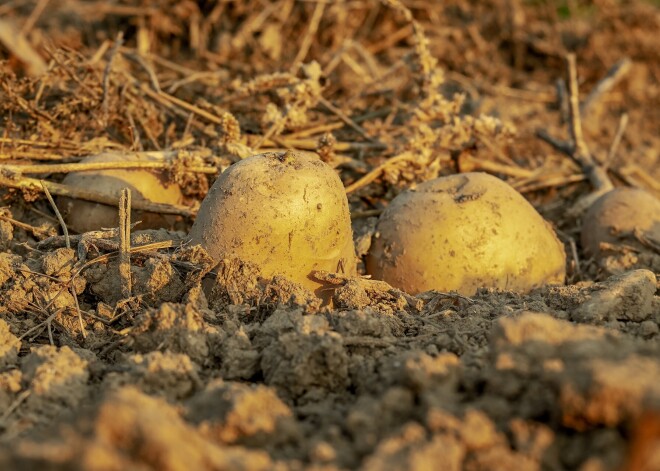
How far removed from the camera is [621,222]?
3.73 metres

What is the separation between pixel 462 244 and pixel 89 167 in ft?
5.20

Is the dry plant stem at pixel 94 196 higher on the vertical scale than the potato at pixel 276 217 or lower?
lower

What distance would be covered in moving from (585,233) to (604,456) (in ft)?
8.13

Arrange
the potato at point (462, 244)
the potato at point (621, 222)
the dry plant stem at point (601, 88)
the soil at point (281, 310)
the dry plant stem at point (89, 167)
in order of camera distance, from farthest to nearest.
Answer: the dry plant stem at point (601, 88) → the potato at point (621, 222) → the dry plant stem at point (89, 167) → the potato at point (462, 244) → the soil at point (281, 310)

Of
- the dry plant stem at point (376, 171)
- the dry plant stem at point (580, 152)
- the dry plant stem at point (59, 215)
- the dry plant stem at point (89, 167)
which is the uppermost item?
the dry plant stem at point (89, 167)

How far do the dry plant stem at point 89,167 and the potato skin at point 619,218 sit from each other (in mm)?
1804

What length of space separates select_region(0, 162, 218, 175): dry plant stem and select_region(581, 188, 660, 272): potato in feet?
5.92

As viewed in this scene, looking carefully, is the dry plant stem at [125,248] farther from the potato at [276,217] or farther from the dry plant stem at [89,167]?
the dry plant stem at [89,167]

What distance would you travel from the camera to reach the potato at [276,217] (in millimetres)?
2762

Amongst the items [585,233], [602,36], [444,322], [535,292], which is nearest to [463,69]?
[602,36]

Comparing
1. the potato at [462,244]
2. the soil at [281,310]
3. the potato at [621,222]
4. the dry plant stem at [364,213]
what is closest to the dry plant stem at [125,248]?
the soil at [281,310]

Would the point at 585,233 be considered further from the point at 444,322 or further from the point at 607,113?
the point at 607,113

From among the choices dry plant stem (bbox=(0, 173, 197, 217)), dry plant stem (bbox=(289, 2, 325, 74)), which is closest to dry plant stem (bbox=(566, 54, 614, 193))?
dry plant stem (bbox=(289, 2, 325, 74))

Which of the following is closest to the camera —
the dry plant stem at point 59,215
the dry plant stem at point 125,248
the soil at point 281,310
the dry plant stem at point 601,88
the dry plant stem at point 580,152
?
the soil at point 281,310
